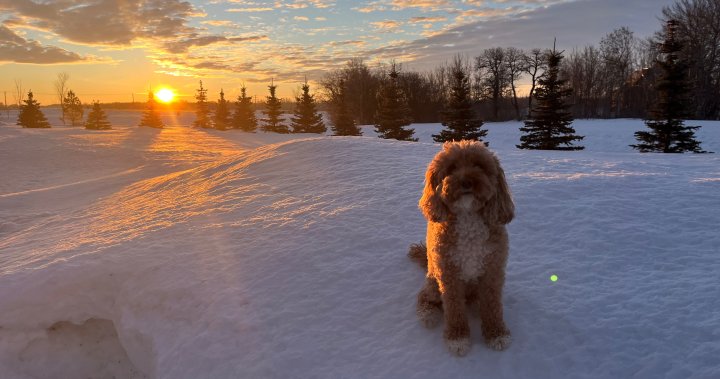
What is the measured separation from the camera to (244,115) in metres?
56.2

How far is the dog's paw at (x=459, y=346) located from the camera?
153 inches

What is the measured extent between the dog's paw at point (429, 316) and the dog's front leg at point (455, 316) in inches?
12.6

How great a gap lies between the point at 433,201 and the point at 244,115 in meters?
55.7

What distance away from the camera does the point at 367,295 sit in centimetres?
504

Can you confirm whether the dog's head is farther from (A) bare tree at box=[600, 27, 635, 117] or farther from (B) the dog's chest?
(A) bare tree at box=[600, 27, 635, 117]

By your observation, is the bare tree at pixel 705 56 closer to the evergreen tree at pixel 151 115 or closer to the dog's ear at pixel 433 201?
the dog's ear at pixel 433 201

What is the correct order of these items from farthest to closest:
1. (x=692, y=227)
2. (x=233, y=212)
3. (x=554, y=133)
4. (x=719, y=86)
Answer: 1. (x=719, y=86)
2. (x=554, y=133)
3. (x=233, y=212)
4. (x=692, y=227)

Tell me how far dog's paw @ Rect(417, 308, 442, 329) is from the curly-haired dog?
32 cm

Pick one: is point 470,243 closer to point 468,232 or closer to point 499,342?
point 468,232

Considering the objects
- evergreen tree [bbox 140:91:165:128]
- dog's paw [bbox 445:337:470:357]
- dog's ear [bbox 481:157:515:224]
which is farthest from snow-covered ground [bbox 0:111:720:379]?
evergreen tree [bbox 140:91:165:128]

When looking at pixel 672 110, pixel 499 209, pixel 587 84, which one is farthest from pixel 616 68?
pixel 499 209

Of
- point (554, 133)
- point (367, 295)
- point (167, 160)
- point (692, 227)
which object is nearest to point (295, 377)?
point (367, 295)

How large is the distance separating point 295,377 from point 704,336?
3.76 meters

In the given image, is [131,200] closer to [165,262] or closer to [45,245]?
[45,245]
